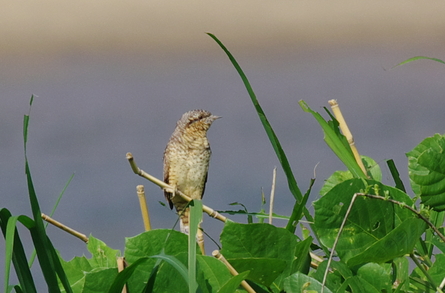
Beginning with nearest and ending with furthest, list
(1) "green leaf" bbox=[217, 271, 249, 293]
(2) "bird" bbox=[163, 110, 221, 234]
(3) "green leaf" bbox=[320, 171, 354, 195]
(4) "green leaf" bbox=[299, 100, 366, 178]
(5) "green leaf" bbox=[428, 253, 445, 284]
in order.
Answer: (1) "green leaf" bbox=[217, 271, 249, 293]
(5) "green leaf" bbox=[428, 253, 445, 284]
(4) "green leaf" bbox=[299, 100, 366, 178]
(3) "green leaf" bbox=[320, 171, 354, 195]
(2) "bird" bbox=[163, 110, 221, 234]

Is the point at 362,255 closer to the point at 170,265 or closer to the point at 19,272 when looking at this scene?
the point at 170,265

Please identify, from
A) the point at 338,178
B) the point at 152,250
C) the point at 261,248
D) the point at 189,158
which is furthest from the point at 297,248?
the point at 189,158

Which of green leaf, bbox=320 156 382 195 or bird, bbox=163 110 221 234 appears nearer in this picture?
green leaf, bbox=320 156 382 195

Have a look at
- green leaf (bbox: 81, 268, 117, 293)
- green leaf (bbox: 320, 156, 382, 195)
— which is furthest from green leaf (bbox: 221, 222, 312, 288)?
green leaf (bbox: 320, 156, 382, 195)

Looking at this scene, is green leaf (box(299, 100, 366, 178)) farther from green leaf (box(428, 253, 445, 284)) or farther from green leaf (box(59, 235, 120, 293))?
green leaf (box(59, 235, 120, 293))

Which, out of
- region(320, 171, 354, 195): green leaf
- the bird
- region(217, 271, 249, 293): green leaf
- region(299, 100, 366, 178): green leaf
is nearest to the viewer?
region(217, 271, 249, 293): green leaf
